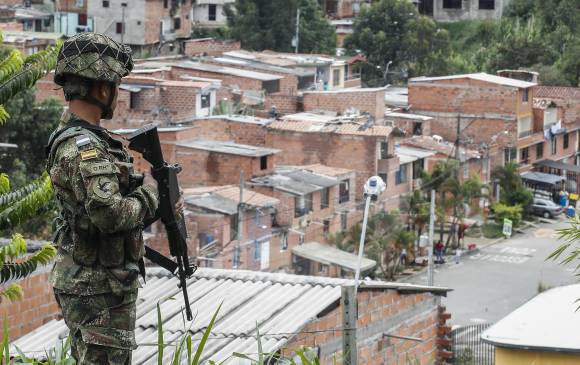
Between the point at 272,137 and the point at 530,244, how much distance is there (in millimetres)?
6610

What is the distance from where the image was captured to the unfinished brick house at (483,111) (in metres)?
39.6

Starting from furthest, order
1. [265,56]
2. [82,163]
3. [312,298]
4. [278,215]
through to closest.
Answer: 1. [265,56]
2. [278,215]
3. [312,298]
4. [82,163]

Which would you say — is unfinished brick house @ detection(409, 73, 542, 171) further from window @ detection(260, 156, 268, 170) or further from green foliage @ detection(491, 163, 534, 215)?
window @ detection(260, 156, 268, 170)

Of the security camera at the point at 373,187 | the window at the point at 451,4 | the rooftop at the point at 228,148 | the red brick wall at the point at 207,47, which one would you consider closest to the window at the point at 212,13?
the red brick wall at the point at 207,47

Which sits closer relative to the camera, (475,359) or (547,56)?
(475,359)

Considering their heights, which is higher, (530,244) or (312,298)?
(312,298)

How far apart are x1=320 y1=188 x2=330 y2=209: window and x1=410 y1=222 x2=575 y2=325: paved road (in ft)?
8.05

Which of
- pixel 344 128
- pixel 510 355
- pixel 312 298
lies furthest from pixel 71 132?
pixel 344 128

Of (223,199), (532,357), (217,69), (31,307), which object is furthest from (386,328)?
(217,69)

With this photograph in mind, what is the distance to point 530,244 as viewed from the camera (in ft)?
111

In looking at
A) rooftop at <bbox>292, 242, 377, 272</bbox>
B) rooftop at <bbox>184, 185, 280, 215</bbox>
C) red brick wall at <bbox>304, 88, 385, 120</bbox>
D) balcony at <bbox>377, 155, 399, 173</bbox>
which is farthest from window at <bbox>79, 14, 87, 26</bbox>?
rooftop at <bbox>292, 242, 377, 272</bbox>

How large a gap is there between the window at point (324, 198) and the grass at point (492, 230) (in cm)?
652

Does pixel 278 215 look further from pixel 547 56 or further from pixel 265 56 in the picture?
pixel 547 56

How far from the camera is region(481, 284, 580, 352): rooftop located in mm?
10164
